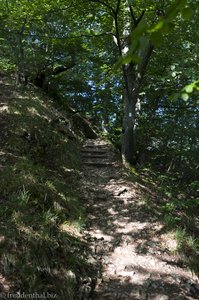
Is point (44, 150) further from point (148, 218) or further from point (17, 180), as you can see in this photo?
point (148, 218)

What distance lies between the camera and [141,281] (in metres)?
4.48

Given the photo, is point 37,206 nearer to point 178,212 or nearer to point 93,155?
point 178,212

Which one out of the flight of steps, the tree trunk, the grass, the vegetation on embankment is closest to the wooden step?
the flight of steps

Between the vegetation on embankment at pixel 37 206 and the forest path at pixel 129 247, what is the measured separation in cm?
38

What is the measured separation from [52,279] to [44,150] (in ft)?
15.8

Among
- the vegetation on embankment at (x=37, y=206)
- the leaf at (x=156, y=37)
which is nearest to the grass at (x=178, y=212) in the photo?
the vegetation on embankment at (x=37, y=206)

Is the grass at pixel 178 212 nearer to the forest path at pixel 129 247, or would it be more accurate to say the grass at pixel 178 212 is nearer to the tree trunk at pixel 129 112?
the forest path at pixel 129 247

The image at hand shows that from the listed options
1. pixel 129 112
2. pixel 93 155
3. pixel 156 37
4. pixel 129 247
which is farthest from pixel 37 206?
pixel 129 112

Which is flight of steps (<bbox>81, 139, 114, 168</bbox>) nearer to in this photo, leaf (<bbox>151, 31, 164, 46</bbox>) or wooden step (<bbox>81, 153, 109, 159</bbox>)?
wooden step (<bbox>81, 153, 109, 159</bbox>)

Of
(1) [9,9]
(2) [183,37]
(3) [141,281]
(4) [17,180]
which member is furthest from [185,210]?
(1) [9,9]

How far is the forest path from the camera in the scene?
435 centimetres

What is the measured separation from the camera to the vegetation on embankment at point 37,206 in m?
3.87

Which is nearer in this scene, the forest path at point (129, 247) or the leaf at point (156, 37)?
the leaf at point (156, 37)

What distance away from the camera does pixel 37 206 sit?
535cm
